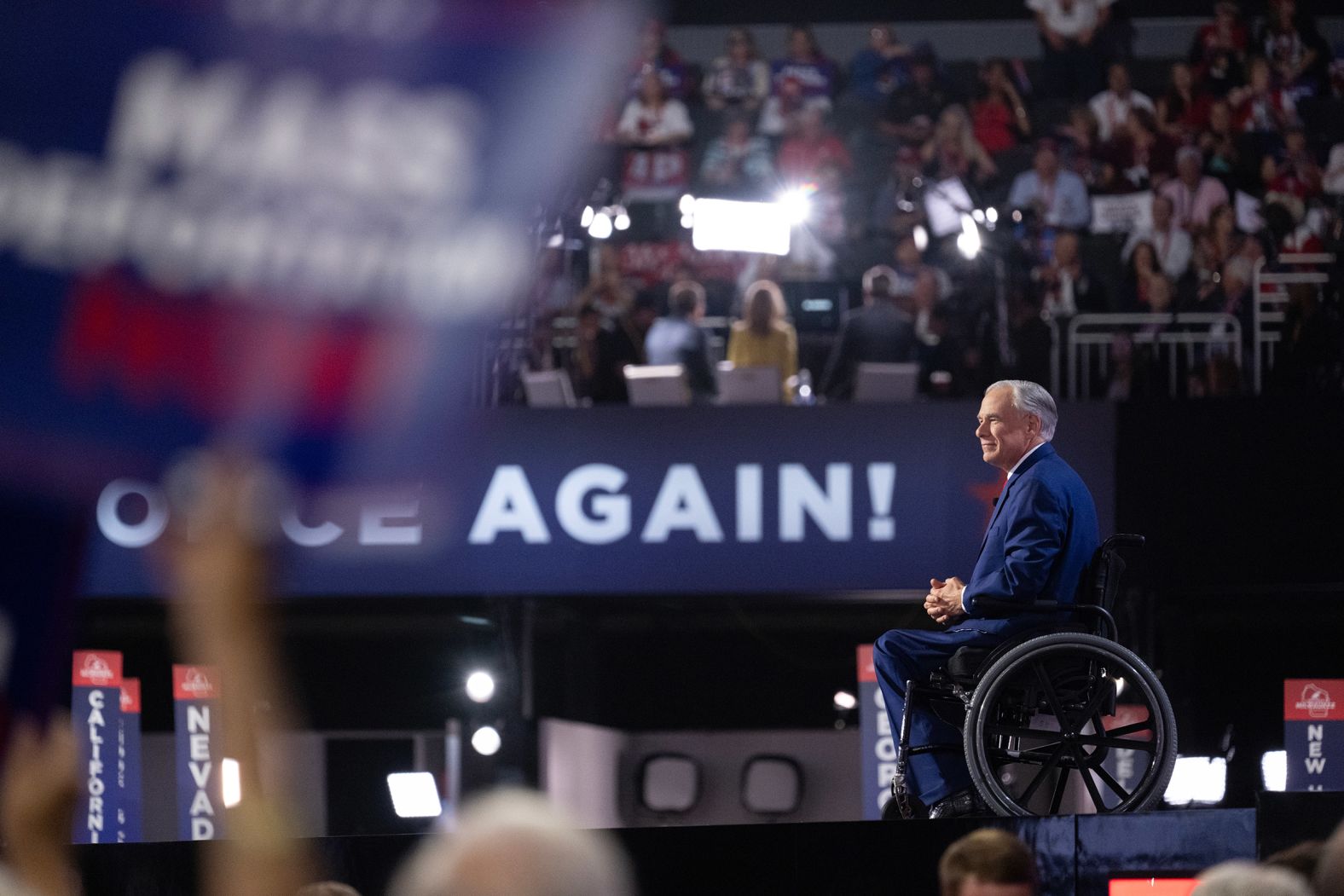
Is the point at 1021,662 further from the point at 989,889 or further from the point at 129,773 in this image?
the point at 129,773

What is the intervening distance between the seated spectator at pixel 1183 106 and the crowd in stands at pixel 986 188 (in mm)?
14

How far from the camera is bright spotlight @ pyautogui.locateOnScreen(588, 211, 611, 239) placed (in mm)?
9148

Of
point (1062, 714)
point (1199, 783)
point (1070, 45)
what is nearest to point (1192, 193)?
point (1070, 45)

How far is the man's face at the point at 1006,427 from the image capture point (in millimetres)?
4195

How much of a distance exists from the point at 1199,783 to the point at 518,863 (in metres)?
6.57

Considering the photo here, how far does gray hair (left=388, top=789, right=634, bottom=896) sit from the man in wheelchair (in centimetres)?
290

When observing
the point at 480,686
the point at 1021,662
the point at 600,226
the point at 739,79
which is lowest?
the point at 1021,662

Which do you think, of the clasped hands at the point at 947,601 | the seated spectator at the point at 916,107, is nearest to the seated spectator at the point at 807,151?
the seated spectator at the point at 916,107

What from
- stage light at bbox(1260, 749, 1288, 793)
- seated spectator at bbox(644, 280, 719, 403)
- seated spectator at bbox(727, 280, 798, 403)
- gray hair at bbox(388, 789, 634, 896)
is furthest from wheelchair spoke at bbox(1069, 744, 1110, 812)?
stage light at bbox(1260, 749, 1288, 793)

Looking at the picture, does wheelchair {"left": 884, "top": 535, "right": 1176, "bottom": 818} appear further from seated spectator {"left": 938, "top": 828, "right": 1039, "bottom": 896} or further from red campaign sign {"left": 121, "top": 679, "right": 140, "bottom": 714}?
red campaign sign {"left": 121, "top": 679, "right": 140, "bottom": 714}

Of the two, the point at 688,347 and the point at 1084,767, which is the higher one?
the point at 688,347

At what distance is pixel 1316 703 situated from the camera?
7.70 m

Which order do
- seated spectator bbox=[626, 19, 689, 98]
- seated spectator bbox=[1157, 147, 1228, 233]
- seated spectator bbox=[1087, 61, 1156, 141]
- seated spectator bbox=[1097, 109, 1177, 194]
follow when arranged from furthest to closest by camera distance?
1. seated spectator bbox=[626, 19, 689, 98]
2. seated spectator bbox=[1087, 61, 1156, 141]
3. seated spectator bbox=[1097, 109, 1177, 194]
4. seated spectator bbox=[1157, 147, 1228, 233]

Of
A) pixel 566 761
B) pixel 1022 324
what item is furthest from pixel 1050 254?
pixel 566 761
